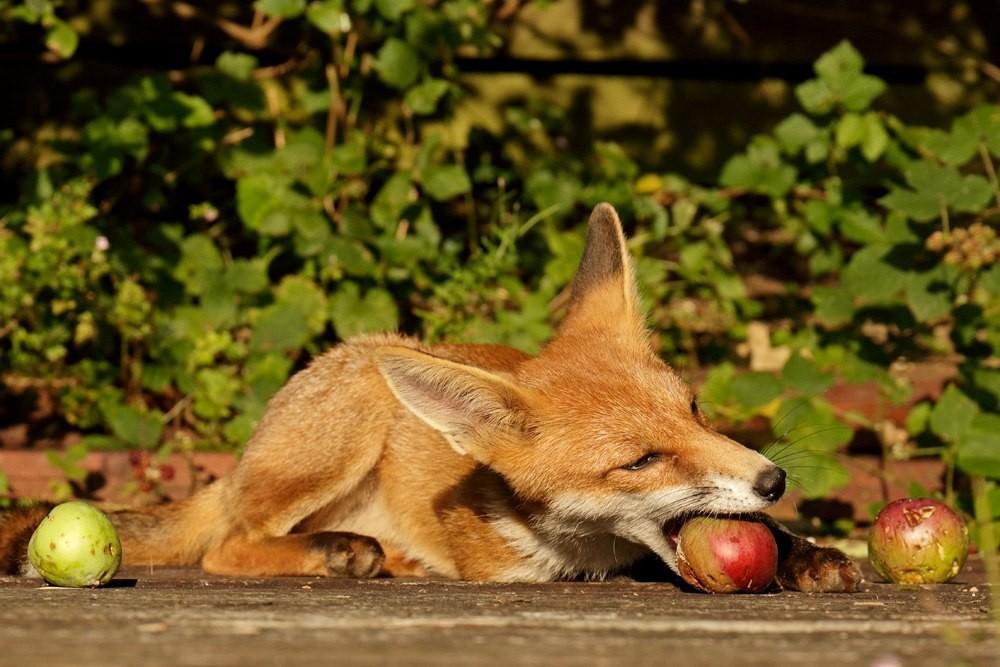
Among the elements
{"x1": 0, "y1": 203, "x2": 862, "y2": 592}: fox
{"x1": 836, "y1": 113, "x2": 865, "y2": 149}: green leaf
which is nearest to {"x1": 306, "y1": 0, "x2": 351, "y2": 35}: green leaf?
{"x1": 0, "y1": 203, "x2": 862, "y2": 592}: fox

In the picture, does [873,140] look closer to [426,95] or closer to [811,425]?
[811,425]

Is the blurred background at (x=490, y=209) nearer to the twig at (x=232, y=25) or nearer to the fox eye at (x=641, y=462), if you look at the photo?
the twig at (x=232, y=25)

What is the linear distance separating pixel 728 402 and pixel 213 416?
2244mm

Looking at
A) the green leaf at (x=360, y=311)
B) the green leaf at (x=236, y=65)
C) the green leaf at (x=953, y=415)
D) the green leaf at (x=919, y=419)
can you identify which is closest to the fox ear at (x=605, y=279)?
the green leaf at (x=360, y=311)

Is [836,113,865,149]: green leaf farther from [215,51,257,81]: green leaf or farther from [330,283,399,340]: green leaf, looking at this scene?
[215,51,257,81]: green leaf

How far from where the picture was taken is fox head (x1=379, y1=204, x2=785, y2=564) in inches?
135

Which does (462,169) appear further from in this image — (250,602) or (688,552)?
(250,602)

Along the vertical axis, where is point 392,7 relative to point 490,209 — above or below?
above

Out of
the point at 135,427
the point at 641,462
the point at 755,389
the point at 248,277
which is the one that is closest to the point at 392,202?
the point at 248,277

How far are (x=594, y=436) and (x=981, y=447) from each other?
210 centimetres

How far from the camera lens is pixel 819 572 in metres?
3.50

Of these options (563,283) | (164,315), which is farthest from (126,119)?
(563,283)

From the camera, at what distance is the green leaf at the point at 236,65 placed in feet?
20.0

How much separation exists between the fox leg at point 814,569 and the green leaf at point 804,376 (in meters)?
1.70
